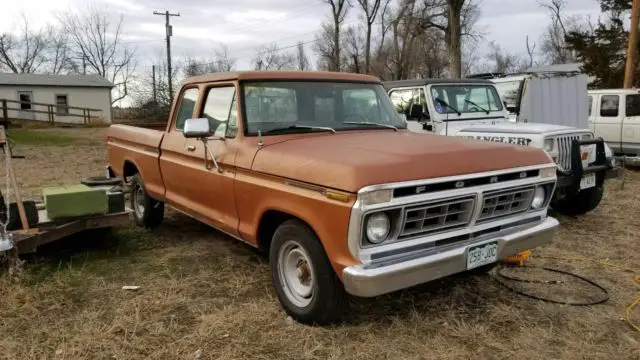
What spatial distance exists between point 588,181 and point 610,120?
6.89m

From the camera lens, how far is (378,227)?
319cm

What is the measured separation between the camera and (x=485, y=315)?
156 inches

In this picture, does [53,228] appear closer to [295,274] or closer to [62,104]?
[295,274]

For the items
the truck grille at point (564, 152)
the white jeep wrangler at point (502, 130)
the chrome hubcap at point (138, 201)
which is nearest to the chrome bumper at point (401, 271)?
the white jeep wrangler at point (502, 130)

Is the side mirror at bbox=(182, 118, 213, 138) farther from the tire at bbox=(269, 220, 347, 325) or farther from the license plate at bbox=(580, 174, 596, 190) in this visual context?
the license plate at bbox=(580, 174, 596, 190)

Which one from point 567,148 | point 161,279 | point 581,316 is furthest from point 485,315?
point 567,148

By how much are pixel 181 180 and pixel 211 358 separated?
2291 millimetres

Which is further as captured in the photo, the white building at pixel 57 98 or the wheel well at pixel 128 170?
the white building at pixel 57 98

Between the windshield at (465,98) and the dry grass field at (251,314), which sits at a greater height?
the windshield at (465,98)

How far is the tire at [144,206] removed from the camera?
6352 mm

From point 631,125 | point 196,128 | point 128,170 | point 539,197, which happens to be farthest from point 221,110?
point 631,125

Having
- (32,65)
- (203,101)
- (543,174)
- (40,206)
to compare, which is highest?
(32,65)

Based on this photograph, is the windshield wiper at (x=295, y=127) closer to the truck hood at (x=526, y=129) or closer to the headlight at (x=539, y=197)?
the headlight at (x=539, y=197)

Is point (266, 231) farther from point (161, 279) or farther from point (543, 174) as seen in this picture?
point (543, 174)
